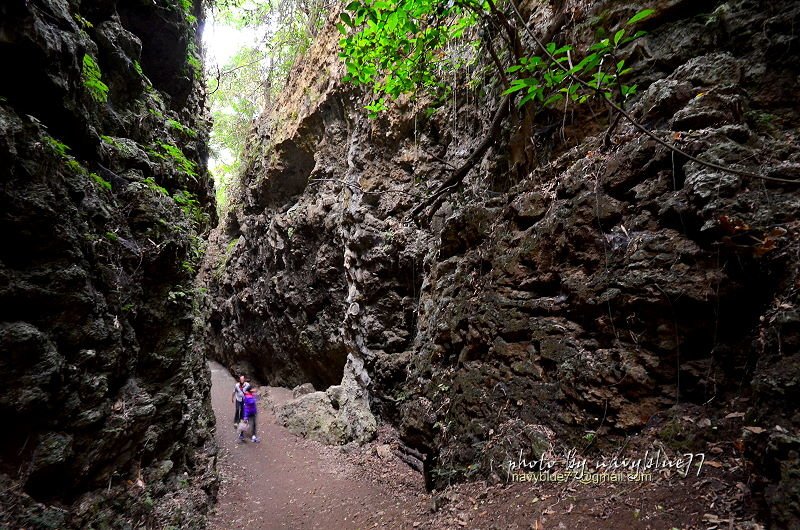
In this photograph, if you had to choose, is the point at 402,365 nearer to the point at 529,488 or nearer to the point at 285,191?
the point at 529,488

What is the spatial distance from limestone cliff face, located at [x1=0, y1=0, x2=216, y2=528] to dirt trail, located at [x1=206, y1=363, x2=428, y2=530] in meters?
0.98

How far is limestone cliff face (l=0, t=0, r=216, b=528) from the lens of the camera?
3.43 m

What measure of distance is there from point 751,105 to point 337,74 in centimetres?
1134

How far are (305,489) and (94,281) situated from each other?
5.86 metres

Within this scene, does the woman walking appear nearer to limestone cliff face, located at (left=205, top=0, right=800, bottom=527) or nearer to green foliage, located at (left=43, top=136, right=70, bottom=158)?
limestone cliff face, located at (left=205, top=0, right=800, bottom=527)

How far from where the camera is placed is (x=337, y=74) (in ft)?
39.7

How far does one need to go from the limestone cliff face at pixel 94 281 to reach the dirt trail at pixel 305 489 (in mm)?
978

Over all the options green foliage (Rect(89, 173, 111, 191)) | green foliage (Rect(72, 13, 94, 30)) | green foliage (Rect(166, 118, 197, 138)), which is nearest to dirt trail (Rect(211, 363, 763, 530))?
green foliage (Rect(89, 173, 111, 191))

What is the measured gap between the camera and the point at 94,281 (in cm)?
450

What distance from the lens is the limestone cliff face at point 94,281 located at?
11.3ft

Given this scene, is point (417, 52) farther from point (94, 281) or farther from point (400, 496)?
point (400, 496)

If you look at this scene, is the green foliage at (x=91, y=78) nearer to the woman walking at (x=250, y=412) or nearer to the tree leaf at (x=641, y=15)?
the tree leaf at (x=641, y=15)

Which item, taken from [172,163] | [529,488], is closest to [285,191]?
[172,163]

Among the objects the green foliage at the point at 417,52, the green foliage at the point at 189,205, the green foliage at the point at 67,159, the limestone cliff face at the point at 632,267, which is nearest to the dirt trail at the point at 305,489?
the limestone cliff face at the point at 632,267
